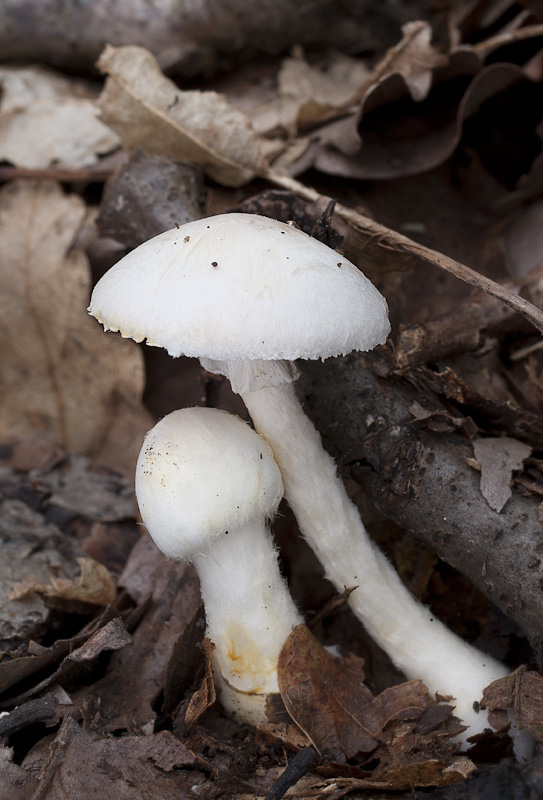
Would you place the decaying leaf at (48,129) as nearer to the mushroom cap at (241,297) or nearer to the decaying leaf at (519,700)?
the mushroom cap at (241,297)

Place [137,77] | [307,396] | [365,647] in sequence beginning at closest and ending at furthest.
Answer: [307,396]
[365,647]
[137,77]

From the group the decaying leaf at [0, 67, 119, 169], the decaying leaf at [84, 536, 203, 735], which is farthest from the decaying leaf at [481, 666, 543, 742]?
the decaying leaf at [0, 67, 119, 169]

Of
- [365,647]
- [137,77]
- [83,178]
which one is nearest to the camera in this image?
[365,647]

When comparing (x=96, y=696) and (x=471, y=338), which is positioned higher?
(x=471, y=338)

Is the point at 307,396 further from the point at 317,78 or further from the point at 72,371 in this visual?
the point at 317,78

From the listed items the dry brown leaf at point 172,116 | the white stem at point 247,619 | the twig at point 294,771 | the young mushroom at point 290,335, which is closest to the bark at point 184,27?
the dry brown leaf at point 172,116

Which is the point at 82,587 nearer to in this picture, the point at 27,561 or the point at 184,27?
the point at 27,561

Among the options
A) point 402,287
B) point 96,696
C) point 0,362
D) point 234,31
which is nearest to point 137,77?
point 234,31
